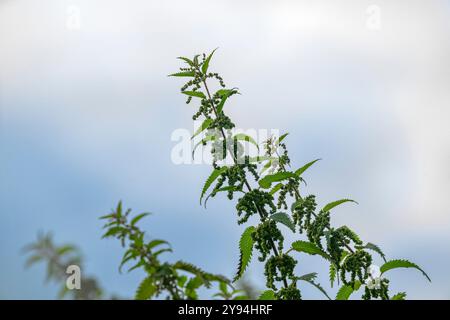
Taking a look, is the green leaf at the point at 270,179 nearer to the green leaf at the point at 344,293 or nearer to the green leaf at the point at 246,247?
the green leaf at the point at 246,247

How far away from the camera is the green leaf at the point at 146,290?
219cm

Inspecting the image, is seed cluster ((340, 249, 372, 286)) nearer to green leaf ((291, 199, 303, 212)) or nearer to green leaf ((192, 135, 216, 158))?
green leaf ((291, 199, 303, 212))

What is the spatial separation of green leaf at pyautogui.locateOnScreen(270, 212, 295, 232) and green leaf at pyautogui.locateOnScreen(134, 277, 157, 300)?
1.29 m

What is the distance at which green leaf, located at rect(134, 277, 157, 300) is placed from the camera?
219 centimetres

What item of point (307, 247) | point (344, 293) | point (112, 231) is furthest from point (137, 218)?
point (344, 293)

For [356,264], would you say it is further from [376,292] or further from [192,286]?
[192,286]

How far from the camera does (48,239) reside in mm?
2961

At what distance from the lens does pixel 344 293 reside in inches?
144

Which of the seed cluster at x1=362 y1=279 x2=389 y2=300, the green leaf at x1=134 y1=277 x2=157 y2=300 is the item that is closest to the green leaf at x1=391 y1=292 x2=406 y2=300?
the seed cluster at x1=362 y1=279 x2=389 y2=300

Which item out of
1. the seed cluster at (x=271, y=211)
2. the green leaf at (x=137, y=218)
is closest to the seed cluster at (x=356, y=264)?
the seed cluster at (x=271, y=211)

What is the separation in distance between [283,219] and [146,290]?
4.41ft
